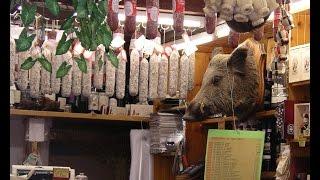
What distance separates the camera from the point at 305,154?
14.6 feet

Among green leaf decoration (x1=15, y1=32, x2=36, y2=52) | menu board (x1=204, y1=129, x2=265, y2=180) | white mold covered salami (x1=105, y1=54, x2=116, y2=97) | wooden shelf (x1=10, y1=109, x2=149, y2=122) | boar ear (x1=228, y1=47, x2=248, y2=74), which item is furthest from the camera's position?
wooden shelf (x1=10, y1=109, x2=149, y2=122)

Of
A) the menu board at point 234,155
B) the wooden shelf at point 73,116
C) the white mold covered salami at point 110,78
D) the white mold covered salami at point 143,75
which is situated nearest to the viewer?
the menu board at point 234,155

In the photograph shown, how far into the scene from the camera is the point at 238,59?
488 centimetres

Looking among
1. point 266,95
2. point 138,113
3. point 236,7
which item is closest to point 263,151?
point 266,95

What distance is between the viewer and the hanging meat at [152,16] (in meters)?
4.59

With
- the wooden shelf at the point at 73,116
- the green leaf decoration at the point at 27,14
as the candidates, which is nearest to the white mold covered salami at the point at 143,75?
the wooden shelf at the point at 73,116

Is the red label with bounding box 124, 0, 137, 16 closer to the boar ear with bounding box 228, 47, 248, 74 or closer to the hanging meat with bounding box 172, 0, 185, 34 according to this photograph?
the hanging meat with bounding box 172, 0, 185, 34

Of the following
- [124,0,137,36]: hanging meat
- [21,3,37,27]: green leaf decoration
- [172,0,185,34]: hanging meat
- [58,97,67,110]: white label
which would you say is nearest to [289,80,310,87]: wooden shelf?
[172,0,185,34]: hanging meat

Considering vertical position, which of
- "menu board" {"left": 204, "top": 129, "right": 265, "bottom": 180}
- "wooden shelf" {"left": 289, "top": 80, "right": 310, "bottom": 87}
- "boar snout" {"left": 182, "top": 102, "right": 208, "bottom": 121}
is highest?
"wooden shelf" {"left": 289, "top": 80, "right": 310, "bottom": 87}

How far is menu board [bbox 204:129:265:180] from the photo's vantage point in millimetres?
4520

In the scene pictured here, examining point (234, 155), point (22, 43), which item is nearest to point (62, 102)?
point (234, 155)

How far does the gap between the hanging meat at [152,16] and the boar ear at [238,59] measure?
63cm

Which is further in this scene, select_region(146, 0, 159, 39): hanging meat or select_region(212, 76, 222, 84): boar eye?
select_region(212, 76, 222, 84): boar eye

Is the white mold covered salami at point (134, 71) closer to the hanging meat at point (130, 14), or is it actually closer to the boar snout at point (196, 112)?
the boar snout at point (196, 112)
